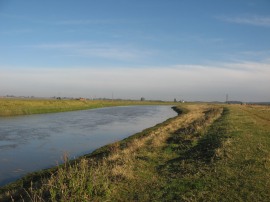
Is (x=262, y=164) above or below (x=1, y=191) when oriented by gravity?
above

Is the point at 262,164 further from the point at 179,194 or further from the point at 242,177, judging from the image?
the point at 179,194

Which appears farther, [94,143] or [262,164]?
[94,143]

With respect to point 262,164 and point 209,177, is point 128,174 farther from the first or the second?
point 262,164

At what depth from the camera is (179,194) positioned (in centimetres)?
877

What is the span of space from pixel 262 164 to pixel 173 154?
173 inches

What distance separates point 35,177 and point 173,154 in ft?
21.1

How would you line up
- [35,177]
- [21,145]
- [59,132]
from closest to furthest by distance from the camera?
[35,177]
[21,145]
[59,132]

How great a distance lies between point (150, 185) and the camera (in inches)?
383

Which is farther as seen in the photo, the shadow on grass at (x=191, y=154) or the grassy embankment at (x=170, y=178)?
the shadow on grass at (x=191, y=154)

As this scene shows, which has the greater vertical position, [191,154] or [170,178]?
[191,154]

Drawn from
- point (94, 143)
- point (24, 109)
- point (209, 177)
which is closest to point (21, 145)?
point (94, 143)

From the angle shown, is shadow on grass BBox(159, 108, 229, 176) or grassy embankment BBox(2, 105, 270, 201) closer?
grassy embankment BBox(2, 105, 270, 201)

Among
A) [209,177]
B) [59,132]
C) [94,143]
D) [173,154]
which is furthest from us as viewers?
[59,132]

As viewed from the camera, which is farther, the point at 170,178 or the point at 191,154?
the point at 191,154
